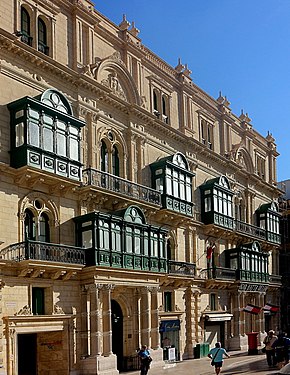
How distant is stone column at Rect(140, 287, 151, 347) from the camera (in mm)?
31859

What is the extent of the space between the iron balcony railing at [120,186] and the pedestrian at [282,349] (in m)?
10.7

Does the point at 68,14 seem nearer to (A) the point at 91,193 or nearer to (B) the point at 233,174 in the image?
(A) the point at 91,193

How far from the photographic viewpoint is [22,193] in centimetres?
2653

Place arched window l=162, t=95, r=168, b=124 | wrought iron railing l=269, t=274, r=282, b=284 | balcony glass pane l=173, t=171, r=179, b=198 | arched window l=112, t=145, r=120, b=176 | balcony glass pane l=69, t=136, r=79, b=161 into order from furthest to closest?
wrought iron railing l=269, t=274, r=282, b=284 → arched window l=162, t=95, r=168, b=124 → balcony glass pane l=173, t=171, r=179, b=198 → arched window l=112, t=145, r=120, b=176 → balcony glass pane l=69, t=136, r=79, b=161

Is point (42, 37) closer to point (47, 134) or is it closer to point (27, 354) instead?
point (47, 134)

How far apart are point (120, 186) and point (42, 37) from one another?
27.6 ft

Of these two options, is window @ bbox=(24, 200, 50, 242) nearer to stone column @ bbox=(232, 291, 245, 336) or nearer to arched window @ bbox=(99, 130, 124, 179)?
arched window @ bbox=(99, 130, 124, 179)

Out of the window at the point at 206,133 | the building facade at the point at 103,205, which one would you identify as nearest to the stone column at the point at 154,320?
the building facade at the point at 103,205

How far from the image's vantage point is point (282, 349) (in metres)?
26.3

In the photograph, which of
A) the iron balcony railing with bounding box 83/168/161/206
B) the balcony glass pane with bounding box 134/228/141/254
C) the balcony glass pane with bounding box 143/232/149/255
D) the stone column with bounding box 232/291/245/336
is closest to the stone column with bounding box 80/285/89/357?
the balcony glass pane with bounding box 134/228/141/254

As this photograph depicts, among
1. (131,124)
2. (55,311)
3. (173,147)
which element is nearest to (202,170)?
(173,147)

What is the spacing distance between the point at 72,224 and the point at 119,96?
27.9 feet

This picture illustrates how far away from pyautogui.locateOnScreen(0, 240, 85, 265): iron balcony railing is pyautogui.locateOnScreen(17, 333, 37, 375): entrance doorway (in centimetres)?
396

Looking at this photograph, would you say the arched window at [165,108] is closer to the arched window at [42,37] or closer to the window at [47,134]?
the window at [47,134]
